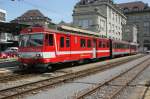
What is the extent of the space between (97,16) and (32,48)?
187 feet

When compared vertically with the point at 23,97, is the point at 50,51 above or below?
above

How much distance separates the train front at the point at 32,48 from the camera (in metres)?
21.0

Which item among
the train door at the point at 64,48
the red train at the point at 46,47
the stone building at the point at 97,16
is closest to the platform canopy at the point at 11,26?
the red train at the point at 46,47

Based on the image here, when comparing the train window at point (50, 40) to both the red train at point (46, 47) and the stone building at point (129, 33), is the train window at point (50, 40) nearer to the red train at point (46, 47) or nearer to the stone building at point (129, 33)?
the red train at point (46, 47)

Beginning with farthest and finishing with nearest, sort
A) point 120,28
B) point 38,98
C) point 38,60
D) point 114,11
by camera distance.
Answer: point 120,28, point 114,11, point 38,60, point 38,98

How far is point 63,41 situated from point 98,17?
181ft

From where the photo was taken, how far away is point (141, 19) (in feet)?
405

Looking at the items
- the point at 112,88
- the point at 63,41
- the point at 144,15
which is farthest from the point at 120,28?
the point at 112,88

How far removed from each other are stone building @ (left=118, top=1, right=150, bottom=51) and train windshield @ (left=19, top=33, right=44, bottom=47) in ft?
321

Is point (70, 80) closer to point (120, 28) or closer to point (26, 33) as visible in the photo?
point (26, 33)

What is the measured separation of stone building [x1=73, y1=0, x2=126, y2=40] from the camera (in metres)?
77.6

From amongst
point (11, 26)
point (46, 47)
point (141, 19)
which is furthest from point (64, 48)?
point (141, 19)

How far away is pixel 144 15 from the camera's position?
124 metres

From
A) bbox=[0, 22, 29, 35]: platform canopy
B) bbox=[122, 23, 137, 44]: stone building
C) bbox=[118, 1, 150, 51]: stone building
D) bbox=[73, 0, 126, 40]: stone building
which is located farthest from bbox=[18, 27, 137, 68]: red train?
bbox=[118, 1, 150, 51]: stone building
